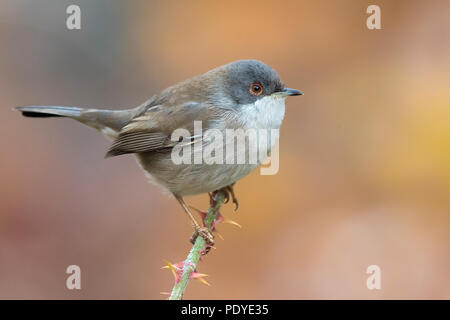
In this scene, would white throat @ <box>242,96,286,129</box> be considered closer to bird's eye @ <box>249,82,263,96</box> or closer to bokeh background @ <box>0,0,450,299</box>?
bird's eye @ <box>249,82,263,96</box>

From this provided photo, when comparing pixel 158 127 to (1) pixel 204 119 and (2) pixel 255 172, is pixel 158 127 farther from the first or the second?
(2) pixel 255 172

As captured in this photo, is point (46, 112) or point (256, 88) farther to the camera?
point (46, 112)

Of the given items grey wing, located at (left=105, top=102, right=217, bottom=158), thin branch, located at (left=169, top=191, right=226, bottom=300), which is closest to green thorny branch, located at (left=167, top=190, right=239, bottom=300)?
thin branch, located at (left=169, top=191, right=226, bottom=300)

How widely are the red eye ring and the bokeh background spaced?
195cm

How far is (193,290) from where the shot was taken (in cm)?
562

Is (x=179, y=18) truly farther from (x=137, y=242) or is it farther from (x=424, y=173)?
(x=424, y=173)

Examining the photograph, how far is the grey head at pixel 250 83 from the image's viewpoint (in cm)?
437

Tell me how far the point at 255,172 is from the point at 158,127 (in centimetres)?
237

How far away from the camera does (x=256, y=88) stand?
4.41m

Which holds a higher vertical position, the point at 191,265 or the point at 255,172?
the point at 255,172

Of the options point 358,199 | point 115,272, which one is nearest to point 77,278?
point 115,272
